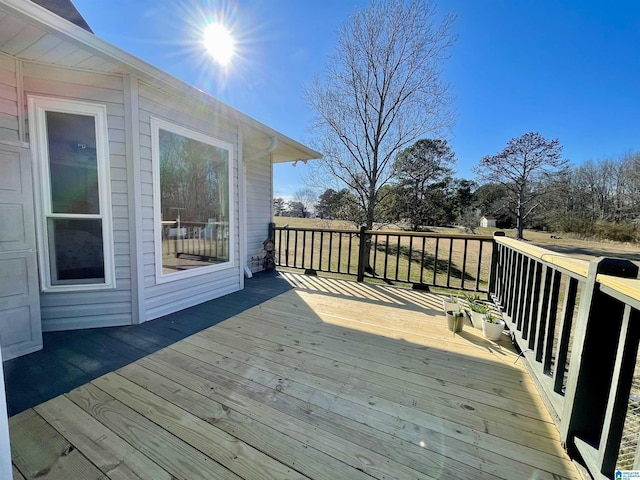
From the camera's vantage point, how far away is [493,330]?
2445 millimetres

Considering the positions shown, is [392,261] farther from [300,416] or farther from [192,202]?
[300,416]

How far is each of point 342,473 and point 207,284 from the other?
2812mm

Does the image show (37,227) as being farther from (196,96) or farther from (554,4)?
(554,4)

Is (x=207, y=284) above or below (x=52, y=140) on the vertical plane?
below

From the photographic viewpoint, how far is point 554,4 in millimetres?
4727

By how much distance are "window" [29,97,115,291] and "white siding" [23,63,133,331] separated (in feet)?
0.20

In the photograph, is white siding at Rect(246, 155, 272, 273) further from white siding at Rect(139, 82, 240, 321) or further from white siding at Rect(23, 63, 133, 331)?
white siding at Rect(23, 63, 133, 331)

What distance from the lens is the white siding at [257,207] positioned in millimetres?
4902

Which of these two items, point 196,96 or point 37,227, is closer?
point 37,227

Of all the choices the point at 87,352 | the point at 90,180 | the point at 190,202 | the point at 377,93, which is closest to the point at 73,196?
the point at 90,180

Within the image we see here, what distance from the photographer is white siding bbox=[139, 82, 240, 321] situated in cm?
264

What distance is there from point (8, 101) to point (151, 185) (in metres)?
1.09

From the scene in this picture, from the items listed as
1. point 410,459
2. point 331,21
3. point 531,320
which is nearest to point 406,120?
point 331,21

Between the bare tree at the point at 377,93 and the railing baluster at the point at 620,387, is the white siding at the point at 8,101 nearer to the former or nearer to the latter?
the railing baluster at the point at 620,387
